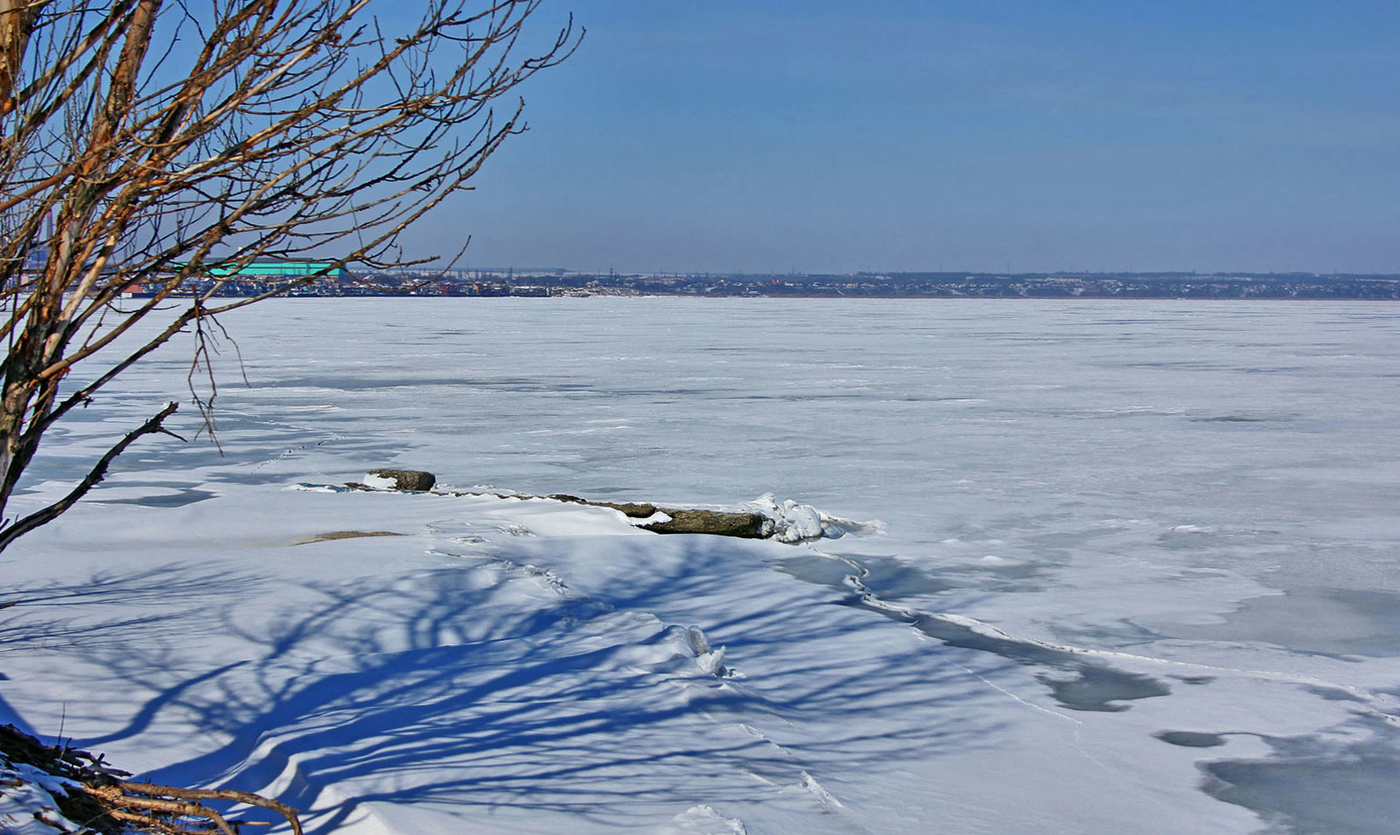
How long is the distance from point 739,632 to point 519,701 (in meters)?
2.34

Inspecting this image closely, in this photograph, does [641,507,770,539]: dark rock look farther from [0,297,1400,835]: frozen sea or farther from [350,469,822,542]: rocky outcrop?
[0,297,1400,835]: frozen sea

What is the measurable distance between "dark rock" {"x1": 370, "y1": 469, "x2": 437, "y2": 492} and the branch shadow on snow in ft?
14.5

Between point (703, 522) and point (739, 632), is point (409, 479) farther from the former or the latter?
point (739, 632)

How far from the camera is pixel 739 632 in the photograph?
24.0ft

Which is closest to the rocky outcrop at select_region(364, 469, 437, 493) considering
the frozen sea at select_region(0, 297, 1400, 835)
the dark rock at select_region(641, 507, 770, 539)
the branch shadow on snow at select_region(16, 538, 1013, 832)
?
the frozen sea at select_region(0, 297, 1400, 835)

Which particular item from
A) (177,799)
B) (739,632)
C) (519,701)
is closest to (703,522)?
(739,632)

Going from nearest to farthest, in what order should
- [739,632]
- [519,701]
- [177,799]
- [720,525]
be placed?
[177,799]
[519,701]
[739,632]
[720,525]

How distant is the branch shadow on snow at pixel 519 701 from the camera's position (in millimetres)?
4223

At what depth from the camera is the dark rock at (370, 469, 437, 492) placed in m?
11.9

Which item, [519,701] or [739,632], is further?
[739,632]

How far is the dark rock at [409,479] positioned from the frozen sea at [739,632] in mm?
619

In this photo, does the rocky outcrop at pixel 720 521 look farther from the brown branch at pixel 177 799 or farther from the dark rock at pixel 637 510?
the brown branch at pixel 177 799

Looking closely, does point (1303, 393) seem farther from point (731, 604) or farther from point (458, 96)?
point (458, 96)

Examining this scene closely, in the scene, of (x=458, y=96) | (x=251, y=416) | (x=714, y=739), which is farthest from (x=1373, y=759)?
(x=251, y=416)
